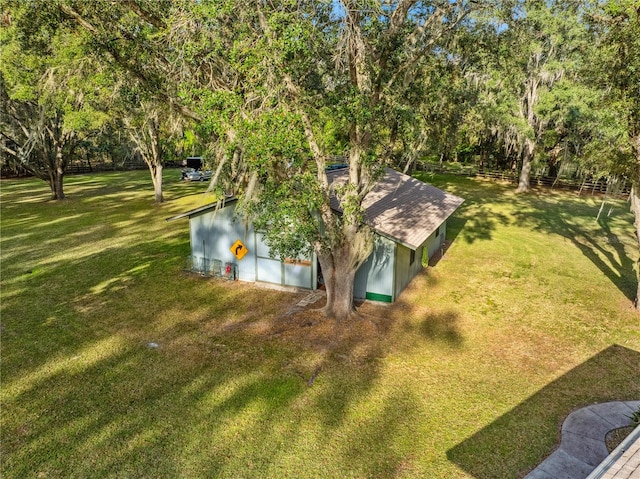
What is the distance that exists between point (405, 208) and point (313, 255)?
474 cm

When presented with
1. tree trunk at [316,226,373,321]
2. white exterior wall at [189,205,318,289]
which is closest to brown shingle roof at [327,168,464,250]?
tree trunk at [316,226,373,321]

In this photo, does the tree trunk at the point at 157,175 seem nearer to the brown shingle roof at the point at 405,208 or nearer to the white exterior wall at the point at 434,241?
the brown shingle roof at the point at 405,208

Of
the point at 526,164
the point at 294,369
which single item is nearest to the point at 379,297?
the point at 294,369

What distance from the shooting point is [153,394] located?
857 centimetres

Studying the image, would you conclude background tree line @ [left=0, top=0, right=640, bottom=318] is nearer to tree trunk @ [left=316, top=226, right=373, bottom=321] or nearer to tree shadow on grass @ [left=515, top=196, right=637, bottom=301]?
tree trunk @ [left=316, top=226, right=373, bottom=321]

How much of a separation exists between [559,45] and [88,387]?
33937mm

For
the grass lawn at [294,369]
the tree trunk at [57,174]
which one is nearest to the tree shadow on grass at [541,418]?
the grass lawn at [294,369]

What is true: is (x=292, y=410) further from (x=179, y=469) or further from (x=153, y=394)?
(x=153, y=394)

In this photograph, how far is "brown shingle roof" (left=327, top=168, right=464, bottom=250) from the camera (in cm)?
1275

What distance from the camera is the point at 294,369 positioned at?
31.0 ft

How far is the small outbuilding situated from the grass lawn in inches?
24.2

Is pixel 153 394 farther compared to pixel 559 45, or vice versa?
pixel 559 45

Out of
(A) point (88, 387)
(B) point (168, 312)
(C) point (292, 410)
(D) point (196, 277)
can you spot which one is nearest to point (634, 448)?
(C) point (292, 410)

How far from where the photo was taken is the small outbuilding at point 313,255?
12656 millimetres
